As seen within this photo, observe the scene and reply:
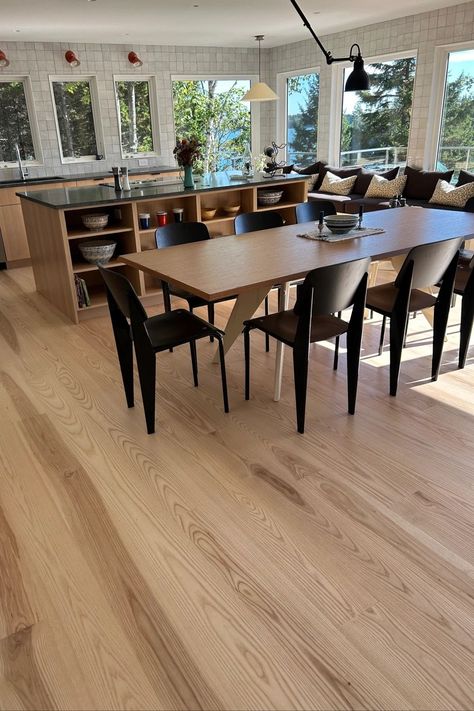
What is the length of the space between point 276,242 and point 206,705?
95.6 inches

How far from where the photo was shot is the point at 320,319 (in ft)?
9.38

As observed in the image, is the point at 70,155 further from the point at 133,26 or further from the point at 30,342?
the point at 30,342

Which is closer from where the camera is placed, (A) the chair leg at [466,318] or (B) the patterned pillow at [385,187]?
(A) the chair leg at [466,318]

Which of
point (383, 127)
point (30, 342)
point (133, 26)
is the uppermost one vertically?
point (133, 26)

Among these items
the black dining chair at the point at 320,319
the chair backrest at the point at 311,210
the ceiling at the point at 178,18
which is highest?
the ceiling at the point at 178,18

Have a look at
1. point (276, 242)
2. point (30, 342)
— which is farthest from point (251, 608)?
point (30, 342)

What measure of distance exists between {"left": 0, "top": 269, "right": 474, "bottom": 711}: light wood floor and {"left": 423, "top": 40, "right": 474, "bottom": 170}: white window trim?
14.3ft

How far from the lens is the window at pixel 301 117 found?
8.27 meters

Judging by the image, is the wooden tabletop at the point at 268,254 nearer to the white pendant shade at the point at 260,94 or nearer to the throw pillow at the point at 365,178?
the white pendant shade at the point at 260,94

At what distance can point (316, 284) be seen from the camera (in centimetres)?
242

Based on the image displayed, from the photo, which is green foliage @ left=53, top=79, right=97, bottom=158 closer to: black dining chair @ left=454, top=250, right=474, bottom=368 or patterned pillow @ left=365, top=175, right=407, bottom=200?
patterned pillow @ left=365, top=175, right=407, bottom=200

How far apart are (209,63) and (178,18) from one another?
253 cm

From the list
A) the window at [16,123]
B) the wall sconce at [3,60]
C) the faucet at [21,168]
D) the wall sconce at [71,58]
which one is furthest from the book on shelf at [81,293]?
the wall sconce at [71,58]

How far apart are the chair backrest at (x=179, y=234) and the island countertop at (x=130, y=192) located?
92cm
